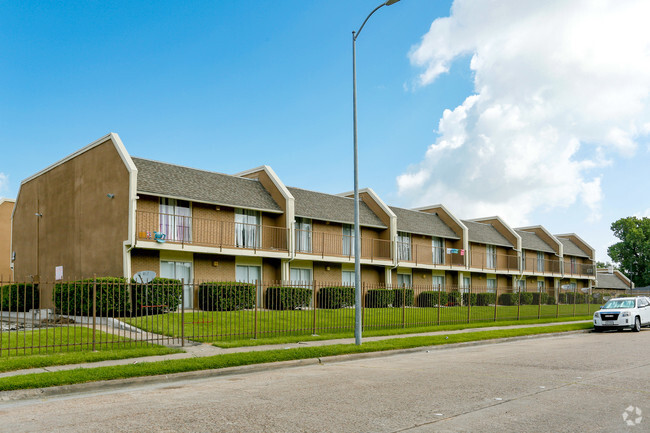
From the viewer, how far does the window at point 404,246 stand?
1451 inches

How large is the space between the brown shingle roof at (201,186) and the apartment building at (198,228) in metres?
0.07

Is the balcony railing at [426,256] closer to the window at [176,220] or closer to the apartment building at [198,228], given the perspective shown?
the apartment building at [198,228]

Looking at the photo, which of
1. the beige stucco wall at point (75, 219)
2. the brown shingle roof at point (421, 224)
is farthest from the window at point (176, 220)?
the brown shingle roof at point (421, 224)

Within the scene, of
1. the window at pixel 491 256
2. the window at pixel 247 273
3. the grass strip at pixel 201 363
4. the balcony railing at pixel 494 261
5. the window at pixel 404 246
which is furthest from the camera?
the window at pixel 491 256

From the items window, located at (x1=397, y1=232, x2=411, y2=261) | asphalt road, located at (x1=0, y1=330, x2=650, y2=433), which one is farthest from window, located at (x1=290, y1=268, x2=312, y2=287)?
asphalt road, located at (x1=0, y1=330, x2=650, y2=433)

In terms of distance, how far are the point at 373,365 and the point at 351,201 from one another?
24.2m

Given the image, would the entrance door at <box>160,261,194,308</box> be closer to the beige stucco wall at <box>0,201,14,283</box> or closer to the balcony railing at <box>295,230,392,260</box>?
the balcony railing at <box>295,230,392,260</box>

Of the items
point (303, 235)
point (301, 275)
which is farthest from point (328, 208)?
point (301, 275)

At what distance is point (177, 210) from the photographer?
2603 centimetres

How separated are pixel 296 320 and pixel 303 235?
10.8 m

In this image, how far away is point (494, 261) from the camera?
152 feet

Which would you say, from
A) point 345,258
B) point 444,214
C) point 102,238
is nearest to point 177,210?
point 102,238

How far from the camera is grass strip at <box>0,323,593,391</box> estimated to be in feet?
33.0

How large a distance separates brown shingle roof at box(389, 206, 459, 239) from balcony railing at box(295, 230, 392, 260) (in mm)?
2138
